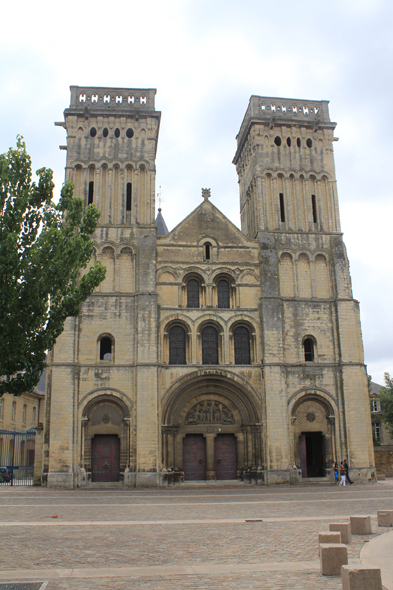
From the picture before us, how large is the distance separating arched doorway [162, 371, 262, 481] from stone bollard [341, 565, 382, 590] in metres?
21.3

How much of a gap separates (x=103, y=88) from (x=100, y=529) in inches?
1068

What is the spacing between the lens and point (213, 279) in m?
30.1

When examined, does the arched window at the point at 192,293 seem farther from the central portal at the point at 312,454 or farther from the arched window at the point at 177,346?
the central portal at the point at 312,454

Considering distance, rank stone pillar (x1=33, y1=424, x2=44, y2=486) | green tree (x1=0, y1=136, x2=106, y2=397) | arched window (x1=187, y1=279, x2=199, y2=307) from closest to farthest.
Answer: green tree (x1=0, y1=136, x2=106, y2=397), stone pillar (x1=33, y1=424, x2=44, y2=486), arched window (x1=187, y1=279, x2=199, y2=307)

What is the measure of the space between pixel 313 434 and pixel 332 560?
71.2 feet

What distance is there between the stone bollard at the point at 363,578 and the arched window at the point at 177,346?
22.1 metres

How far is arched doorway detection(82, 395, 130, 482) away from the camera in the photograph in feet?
89.0

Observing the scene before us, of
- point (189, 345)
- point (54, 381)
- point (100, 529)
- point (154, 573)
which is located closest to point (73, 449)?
point (54, 381)

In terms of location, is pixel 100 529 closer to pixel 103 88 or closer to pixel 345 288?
pixel 345 288

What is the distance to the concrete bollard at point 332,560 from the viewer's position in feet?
27.3

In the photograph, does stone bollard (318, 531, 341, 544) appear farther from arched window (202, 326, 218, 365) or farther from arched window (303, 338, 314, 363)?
arched window (303, 338, 314, 363)

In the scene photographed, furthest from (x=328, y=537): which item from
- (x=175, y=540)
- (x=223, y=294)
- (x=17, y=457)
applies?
(x=17, y=457)

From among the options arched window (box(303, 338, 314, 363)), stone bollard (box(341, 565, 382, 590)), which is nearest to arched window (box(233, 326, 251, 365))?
arched window (box(303, 338, 314, 363))

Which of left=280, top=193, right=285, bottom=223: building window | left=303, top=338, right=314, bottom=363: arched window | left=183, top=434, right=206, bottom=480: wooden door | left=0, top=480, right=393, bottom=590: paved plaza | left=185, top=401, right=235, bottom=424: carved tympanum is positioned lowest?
left=0, top=480, right=393, bottom=590: paved plaza
